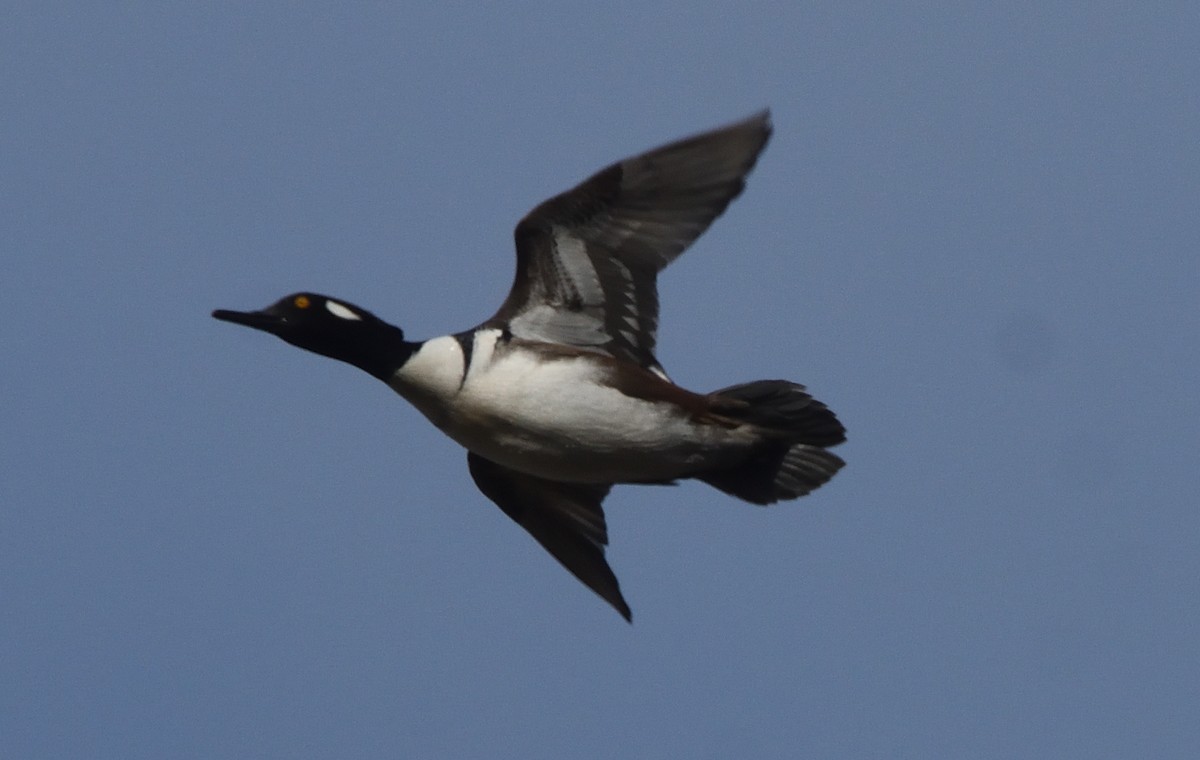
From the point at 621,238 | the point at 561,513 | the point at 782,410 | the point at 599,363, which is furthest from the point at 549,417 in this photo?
the point at 561,513

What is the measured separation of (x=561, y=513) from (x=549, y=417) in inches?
54.1

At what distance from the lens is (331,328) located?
10664mm

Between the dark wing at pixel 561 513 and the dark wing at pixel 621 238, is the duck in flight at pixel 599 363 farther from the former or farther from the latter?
the dark wing at pixel 561 513

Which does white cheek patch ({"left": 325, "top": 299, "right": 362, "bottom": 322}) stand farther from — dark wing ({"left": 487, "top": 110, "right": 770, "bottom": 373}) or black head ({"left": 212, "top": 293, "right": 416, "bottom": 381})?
dark wing ({"left": 487, "top": 110, "right": 770, "bottom": 373})

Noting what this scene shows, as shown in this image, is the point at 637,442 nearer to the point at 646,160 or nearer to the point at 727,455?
the point at 727,455

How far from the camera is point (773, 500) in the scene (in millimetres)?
10898

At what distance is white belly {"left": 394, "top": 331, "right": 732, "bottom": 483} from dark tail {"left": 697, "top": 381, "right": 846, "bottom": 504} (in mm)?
201

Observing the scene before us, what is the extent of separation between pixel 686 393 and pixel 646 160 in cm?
120

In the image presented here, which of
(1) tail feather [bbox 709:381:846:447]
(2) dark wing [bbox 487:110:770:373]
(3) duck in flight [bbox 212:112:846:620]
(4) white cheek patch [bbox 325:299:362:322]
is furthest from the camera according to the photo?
(4) white cheek patch [bbox 325:299:362:322]

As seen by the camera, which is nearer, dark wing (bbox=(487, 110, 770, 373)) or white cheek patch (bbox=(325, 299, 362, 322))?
dark wing (bbox=(487, 110, 770, 373))

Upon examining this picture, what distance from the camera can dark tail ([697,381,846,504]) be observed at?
10516mm

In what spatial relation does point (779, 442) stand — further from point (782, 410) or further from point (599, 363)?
point (599, 363)

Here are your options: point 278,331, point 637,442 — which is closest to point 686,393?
point 637,442

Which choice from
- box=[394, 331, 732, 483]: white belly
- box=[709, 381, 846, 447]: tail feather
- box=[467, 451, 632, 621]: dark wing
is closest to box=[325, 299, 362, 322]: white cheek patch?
box=[394, 331, 732, 483]: white belly
